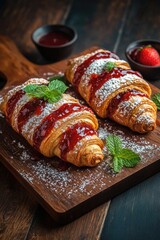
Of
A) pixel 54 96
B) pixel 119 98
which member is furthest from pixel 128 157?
pixel 54 96

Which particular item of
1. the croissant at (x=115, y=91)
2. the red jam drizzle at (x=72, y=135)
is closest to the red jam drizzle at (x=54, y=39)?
the croissant at (x=115, y=91)

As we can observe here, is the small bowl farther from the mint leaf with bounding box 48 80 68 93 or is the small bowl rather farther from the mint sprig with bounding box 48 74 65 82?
the mint leaf with bounding box 48 80 68 93

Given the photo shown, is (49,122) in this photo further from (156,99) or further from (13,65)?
(13,65)

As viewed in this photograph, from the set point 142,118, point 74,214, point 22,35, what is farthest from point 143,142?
point 22,35

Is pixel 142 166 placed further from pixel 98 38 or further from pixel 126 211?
pixel 98 38

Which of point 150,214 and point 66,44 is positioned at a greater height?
point 66,44

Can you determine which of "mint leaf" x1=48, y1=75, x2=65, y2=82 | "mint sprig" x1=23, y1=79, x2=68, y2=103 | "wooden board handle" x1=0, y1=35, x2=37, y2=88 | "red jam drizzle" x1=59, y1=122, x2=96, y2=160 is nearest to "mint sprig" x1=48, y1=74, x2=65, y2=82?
"mint leaf" x1=48, y1=75, x2=65, y2=82
